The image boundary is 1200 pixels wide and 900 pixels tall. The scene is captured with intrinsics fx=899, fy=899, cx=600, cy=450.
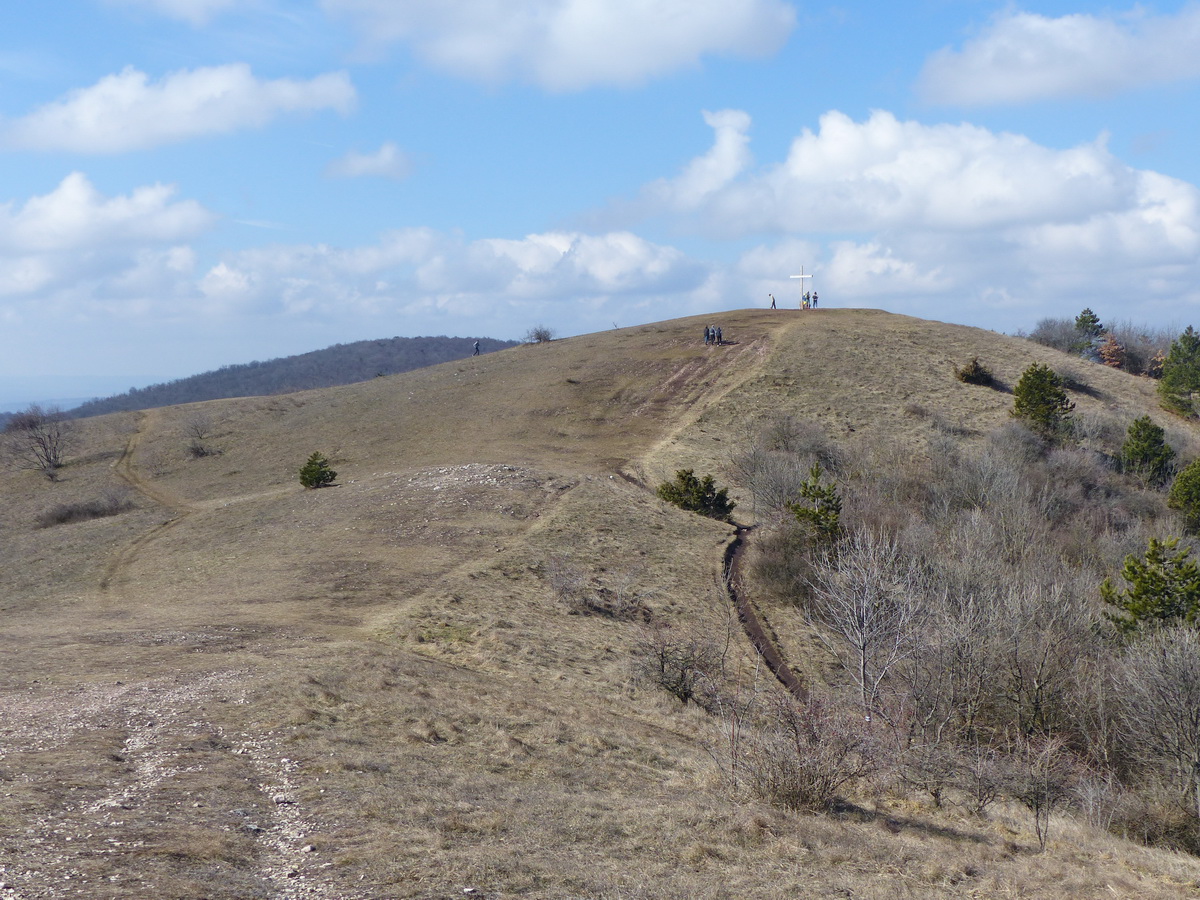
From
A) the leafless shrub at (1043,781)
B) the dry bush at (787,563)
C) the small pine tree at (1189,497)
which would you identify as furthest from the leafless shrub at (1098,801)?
the small pine tree at (1189,497)

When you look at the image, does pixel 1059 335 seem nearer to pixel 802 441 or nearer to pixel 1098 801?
pixel 802 441

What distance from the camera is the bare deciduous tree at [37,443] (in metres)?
47.4

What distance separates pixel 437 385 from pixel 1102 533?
1499 inches

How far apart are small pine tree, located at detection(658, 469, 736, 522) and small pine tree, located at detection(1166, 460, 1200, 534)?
56.9ft

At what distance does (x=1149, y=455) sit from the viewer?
39.6 meters

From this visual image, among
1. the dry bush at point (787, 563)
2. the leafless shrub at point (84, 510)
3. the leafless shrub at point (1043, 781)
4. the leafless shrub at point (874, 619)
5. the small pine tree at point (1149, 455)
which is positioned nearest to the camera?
the leafless shrub at point (1043, 781)

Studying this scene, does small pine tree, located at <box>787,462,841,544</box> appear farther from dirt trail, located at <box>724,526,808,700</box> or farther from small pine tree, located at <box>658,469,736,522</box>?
small pine tree, located at <box>658,469,736,522</box>

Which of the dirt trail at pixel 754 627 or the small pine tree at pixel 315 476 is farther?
the small pine tree at pixel 315 476

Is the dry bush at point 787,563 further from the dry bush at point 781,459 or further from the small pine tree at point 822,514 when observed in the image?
the dry bush at point 781,459

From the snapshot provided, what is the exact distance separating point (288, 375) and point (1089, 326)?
139m

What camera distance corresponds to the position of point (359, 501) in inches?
1267

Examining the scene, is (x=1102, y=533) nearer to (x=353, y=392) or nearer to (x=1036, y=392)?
(x=1036, y=392)

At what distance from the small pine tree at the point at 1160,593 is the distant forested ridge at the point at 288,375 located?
13317cm

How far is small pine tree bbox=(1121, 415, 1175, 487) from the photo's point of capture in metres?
39.4
